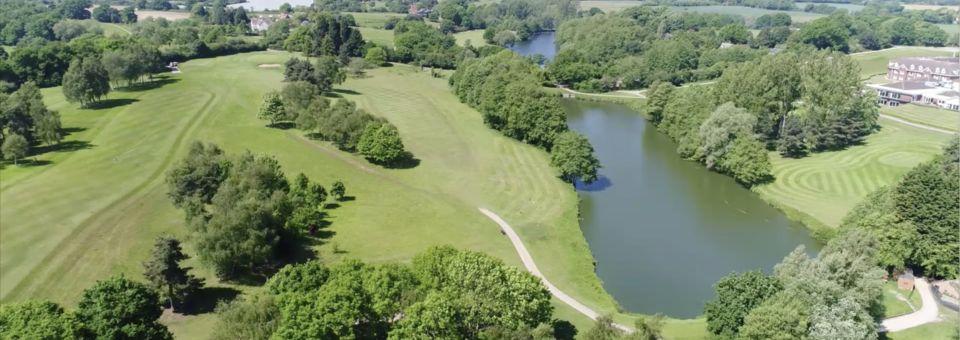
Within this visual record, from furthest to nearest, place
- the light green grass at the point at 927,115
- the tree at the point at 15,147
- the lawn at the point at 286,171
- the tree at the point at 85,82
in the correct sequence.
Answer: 1. the light green grass at the point at 927,115
2. the tree at the point at 85,82
3. the tree at the point at 15,147
4. the lawn at the point at 286,171

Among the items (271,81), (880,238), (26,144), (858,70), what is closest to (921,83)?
(858,70)

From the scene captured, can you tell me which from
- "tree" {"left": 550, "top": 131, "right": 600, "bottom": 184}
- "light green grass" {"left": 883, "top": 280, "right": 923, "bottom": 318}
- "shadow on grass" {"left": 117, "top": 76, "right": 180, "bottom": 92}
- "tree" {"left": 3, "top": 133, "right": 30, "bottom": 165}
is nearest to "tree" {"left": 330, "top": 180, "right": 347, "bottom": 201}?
"tree" {"left": 550, "top": 131, "right": 600, "bottom": 184}

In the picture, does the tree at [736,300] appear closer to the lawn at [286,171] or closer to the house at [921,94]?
the lawn at [286,171]

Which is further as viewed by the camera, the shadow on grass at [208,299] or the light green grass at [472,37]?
the light green grass at [472,37]

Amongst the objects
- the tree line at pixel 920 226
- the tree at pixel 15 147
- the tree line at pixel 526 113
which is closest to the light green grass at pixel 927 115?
the tree line at pixel 920 226

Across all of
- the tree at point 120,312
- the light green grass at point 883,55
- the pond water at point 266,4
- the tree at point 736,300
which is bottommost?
the tree at point 736,300

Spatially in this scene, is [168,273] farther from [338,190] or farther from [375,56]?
[375,56]

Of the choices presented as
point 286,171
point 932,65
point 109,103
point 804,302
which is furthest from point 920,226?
point 109,103

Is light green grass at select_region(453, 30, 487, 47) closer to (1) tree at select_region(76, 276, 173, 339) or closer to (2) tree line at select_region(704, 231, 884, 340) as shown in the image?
(2) tree line at select_region(704, 231, 884, 340)
